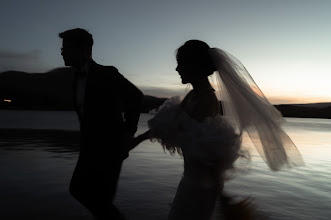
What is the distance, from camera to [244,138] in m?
2.62

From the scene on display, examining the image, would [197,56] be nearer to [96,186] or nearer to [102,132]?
[102,132]

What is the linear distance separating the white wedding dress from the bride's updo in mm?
210

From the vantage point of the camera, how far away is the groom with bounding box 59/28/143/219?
2.80 metres

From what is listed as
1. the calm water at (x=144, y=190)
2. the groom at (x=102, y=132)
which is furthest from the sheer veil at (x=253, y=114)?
the groom at (x=102, y=132)

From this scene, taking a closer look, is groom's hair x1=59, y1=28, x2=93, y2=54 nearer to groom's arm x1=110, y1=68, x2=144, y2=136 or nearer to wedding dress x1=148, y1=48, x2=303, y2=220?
groom's arm x1=110, y1=68, x2=144, y2=136

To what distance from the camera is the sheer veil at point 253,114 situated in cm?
260

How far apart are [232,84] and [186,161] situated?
2.66 feet

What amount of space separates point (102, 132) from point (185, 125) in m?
0.80

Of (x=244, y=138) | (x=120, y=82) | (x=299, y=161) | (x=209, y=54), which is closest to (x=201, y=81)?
(x=209, y=54)

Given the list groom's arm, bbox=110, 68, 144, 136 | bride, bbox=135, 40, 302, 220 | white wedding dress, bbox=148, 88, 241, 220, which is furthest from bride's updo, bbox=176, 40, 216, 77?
groom's arm, bbox=110, 68, 144, 136

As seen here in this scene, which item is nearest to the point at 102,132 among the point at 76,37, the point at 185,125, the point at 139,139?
the point at 139,139

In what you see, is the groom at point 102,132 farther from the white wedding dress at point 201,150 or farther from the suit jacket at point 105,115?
the white wedding dress at point 201,150

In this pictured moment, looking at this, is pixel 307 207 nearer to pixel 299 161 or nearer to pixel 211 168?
pixel 299 161

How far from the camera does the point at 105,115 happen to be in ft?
9.36
